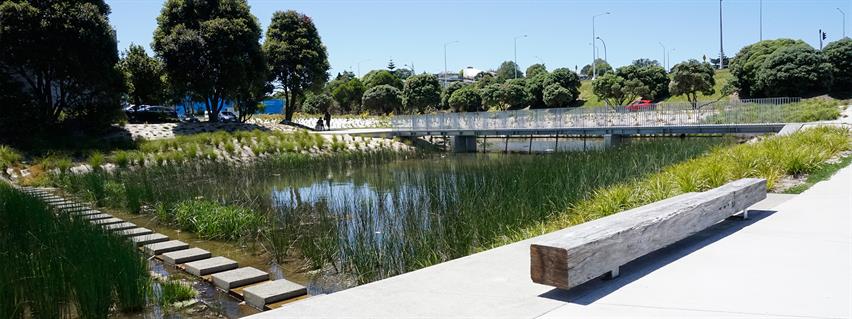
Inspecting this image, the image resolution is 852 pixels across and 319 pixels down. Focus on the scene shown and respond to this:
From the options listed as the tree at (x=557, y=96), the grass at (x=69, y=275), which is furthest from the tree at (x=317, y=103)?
the grass at (x=69, y=275)

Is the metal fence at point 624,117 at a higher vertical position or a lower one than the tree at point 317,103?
lower

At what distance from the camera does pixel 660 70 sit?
51.8 metres

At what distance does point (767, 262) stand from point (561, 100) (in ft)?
156

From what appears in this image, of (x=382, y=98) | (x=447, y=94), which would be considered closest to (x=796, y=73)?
(x=447, y=94)

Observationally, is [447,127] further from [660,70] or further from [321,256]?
[660,70]

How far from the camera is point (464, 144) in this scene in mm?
30812

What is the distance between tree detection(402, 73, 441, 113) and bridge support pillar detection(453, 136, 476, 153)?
25771 millimetres

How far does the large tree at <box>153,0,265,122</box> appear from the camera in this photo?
1072 inches

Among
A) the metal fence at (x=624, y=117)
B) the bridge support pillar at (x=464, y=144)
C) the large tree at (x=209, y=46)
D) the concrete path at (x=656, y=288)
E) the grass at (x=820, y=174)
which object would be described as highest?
the large tree at (x=209, y=46)

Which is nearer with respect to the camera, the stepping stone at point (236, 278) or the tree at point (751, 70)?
the stepping stone at point (236, 278)

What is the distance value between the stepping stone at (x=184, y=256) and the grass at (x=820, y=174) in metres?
7.82

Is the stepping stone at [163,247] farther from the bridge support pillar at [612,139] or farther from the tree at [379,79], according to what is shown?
the tree at [379,79]

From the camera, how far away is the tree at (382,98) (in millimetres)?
57438

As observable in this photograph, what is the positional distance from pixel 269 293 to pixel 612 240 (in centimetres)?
306
